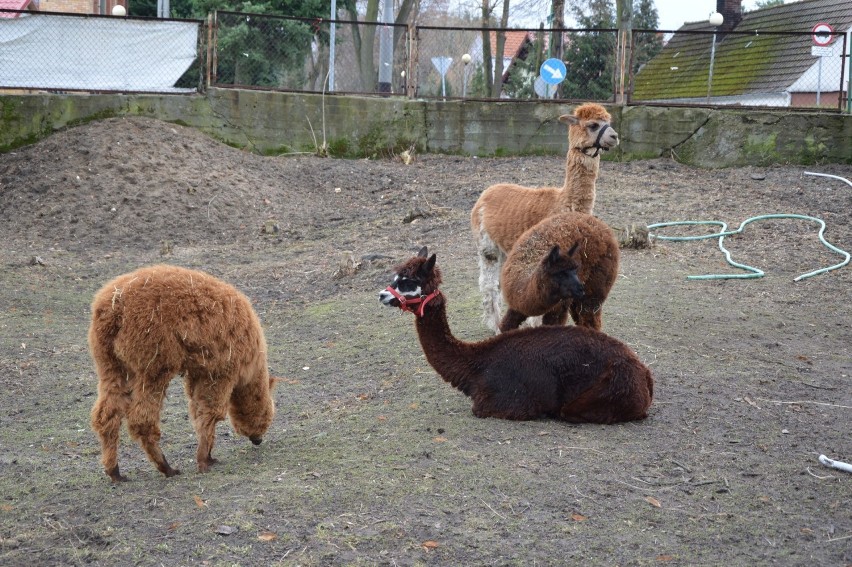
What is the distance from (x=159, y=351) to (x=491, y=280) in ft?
12.7

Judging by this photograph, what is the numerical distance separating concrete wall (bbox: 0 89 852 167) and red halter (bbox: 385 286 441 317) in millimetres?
11416

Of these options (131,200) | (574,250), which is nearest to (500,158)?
(131,200)

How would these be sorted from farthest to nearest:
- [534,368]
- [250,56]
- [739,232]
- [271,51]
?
[271,51] < [250,56] < [739,232] < [534,368]

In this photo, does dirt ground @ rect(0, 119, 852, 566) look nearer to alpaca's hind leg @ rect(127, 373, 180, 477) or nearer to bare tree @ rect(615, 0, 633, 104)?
alpaca's hind leg @ rect(127, 373, 180, 477)

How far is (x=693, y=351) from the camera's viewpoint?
7641 mm

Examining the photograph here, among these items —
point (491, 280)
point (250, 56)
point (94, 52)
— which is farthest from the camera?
point (250, 56)

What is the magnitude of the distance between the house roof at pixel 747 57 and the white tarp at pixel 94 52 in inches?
518

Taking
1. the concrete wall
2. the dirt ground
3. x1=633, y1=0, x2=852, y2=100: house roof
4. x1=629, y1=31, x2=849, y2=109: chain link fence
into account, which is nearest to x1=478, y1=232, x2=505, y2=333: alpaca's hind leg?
the dirt ground

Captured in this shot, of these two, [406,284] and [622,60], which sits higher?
[622,60]

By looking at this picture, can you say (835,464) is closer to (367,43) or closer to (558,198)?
(558,198)

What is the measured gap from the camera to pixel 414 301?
589 cm

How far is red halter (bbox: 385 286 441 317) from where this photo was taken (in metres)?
5.82

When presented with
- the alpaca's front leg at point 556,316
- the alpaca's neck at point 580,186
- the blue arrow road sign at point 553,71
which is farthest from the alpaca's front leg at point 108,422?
the blue arrow road sign at point 553,71

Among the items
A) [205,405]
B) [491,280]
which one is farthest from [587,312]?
[205,405]
